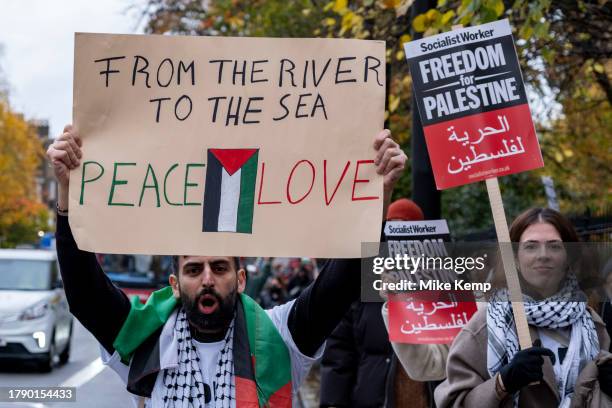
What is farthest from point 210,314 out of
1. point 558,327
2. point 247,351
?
point 558,327

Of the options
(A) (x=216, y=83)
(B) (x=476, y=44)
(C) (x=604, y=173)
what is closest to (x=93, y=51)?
(A) (x=216, y=83)

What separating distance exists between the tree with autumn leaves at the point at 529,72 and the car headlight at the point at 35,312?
185 inches

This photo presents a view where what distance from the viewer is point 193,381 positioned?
145 inches

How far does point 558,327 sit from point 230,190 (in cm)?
133

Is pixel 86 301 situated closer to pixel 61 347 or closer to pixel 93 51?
pixel 93 51

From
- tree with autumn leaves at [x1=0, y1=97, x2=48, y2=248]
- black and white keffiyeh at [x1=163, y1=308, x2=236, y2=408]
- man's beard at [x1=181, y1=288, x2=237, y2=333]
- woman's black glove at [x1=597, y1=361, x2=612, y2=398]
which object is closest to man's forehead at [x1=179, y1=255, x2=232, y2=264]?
man's beard at [x1=181, y1=288, x2=237, y2=333]

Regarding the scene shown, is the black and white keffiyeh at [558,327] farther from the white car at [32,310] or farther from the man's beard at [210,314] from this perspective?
the white car at [32,310]

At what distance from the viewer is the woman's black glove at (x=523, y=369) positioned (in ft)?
12.7

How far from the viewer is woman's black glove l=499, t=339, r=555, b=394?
152 inches

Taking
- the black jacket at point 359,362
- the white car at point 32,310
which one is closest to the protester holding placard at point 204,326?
the black jacket at point 359,362

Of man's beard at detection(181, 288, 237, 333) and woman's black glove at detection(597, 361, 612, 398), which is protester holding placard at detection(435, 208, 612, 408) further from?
man's beard at detection(181, 288, 237, 333)

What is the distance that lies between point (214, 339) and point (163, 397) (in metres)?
0.27

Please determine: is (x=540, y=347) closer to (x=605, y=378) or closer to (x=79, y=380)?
(x=605, y=378)

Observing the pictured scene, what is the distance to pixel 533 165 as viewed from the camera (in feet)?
14.9
